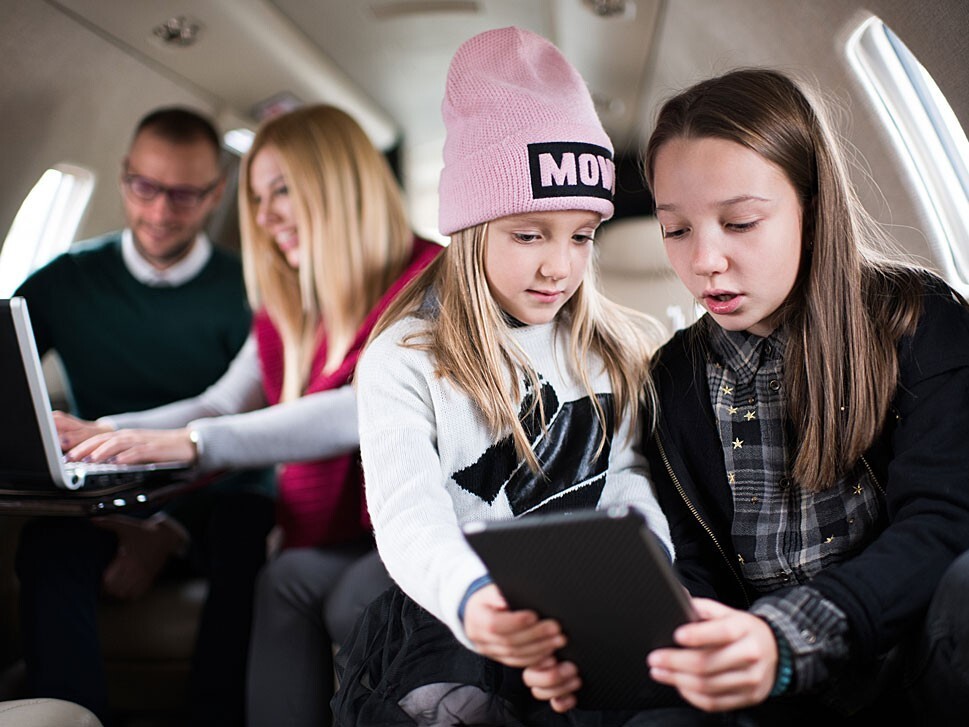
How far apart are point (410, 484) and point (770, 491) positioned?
1.74 feet

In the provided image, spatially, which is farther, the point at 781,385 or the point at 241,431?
the point at 241,431

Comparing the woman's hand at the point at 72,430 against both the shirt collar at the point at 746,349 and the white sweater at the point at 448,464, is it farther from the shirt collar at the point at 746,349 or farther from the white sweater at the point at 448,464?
the shirt collar at the point at 746,349

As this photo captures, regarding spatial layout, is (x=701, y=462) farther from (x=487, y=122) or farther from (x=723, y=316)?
(x=487, y=122)

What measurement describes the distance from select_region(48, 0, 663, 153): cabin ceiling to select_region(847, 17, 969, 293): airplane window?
2.88 ft

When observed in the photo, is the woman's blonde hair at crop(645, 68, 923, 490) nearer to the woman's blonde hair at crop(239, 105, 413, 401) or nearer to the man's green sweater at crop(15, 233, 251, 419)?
the woman's blonde hair at crop(239, 105, 413, 401)

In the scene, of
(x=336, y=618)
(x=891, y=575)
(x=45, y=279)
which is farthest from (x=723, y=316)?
(x=45, y=279)

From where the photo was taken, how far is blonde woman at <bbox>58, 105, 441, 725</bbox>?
1.93 m

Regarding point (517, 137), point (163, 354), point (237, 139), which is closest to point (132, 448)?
point (163, 354)

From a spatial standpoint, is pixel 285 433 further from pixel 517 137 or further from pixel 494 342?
pixel 517 137

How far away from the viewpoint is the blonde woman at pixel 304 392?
1.93m

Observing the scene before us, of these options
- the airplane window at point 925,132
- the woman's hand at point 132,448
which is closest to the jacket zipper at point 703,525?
the airplane window at point 925,132

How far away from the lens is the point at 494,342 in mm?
1544

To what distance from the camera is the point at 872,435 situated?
1.37m

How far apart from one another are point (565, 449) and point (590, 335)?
0.69 feet
